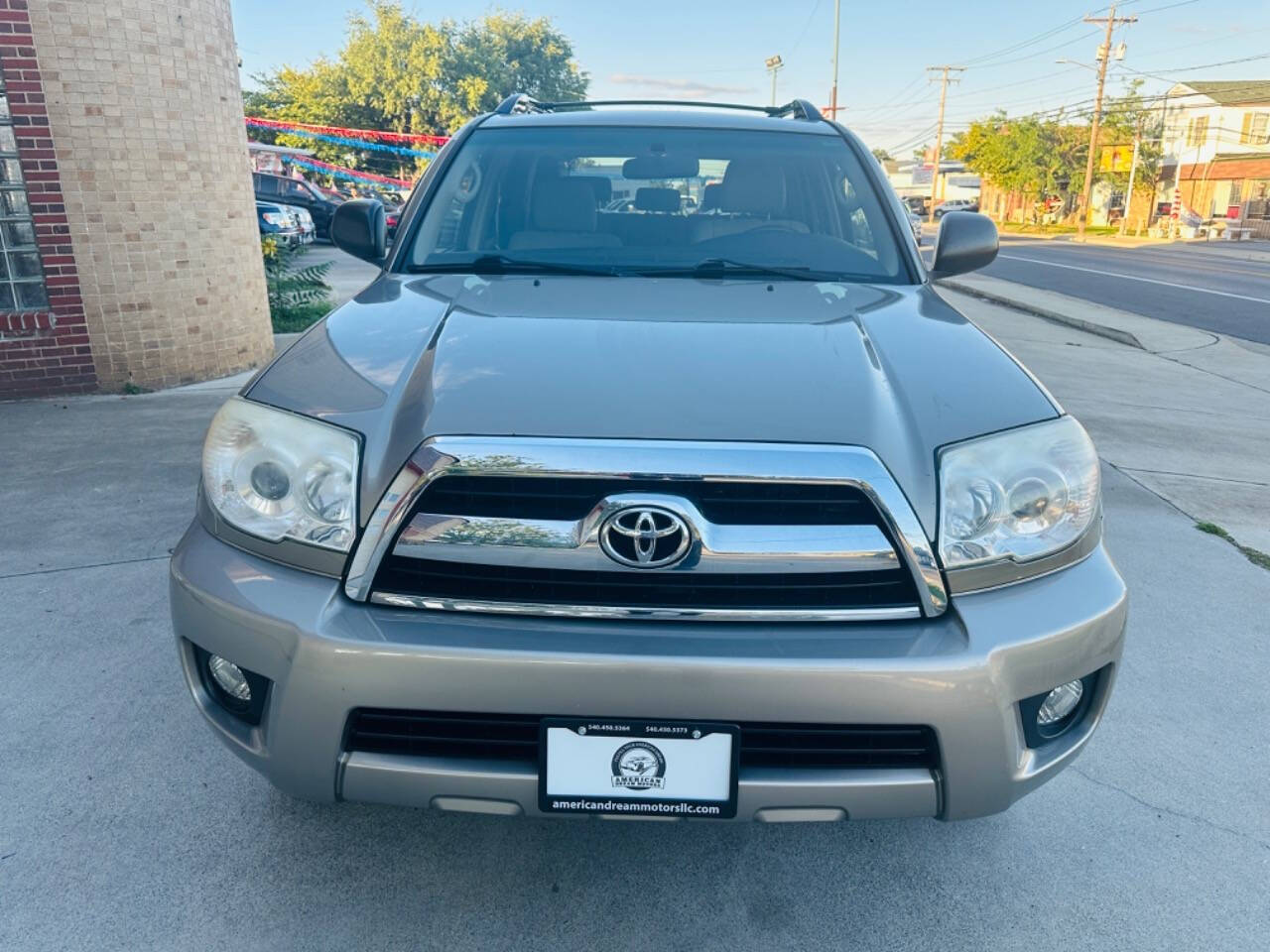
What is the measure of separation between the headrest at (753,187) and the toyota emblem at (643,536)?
1.65 metres

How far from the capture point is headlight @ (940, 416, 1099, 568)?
1.72m

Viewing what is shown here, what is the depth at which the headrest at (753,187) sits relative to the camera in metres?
3.01

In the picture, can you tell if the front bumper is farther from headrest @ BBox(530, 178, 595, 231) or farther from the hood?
headrest @ BBox(530, 178, 595, 231)

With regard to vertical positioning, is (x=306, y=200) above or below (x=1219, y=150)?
below

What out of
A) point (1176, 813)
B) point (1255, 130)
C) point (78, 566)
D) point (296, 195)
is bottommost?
point (1176, 813)

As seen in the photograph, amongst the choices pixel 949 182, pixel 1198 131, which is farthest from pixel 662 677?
pixel 949 182

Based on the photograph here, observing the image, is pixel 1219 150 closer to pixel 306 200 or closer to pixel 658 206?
pixel 306 200

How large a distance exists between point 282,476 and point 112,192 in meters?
5.41

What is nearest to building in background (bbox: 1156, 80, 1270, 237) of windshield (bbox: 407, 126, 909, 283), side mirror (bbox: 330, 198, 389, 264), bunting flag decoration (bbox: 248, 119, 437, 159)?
bunting flag decoration (bbox: 248, 119, 437, 159)

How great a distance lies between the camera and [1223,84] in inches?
2114

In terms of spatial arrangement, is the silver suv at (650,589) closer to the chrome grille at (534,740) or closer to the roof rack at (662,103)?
the chrome grille at (534,740)

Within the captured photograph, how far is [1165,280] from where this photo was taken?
1916 centimetres

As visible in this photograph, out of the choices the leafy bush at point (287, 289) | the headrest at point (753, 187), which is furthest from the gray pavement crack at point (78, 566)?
the leafy bush at point (287, 289)

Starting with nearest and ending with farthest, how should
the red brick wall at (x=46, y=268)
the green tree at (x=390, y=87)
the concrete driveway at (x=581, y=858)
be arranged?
1. the concrete driveway at (x=581, y=858)
2. the red brick wall at (x=46, y=268)
3. the green tree at (x=390, y=87)
